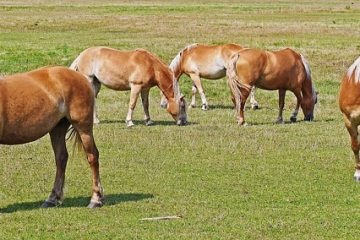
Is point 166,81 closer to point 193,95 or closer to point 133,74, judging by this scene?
point 133,74

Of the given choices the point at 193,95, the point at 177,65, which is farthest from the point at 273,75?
the point at 177,65

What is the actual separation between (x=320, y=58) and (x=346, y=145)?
13672 millimetres

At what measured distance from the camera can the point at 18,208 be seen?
34.3ft

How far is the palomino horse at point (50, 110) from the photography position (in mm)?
10039

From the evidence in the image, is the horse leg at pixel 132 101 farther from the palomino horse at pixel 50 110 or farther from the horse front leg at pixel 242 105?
the palomino horse at pixel 50 110

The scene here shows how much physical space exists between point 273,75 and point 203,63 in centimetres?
321

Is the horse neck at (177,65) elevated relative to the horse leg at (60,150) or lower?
lower

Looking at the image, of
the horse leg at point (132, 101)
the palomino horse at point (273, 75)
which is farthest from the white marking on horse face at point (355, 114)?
the horse leg at point (132, 101)

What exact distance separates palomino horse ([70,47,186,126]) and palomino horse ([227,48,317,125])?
1361mm

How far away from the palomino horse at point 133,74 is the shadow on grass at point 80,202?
7.13 meters

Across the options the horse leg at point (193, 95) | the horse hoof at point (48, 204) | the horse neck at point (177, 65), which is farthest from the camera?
the horse neck at point (177, 65)

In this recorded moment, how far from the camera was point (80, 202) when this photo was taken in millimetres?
10836

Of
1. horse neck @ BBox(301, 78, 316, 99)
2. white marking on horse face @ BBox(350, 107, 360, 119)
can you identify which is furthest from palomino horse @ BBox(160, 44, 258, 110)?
white marking on horse face @ BBox(350, 107, 360, 119)

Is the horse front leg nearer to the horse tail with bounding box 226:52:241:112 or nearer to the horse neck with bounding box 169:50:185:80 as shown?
the horse tail with bounding box 226:52:241:112
